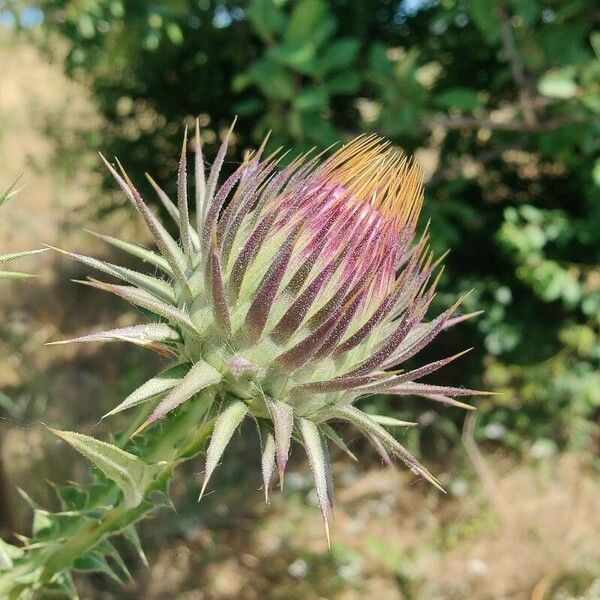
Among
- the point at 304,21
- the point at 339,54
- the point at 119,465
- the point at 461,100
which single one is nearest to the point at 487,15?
the point at 461,100

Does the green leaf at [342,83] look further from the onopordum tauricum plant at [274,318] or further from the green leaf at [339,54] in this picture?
the onopordum tauricum plant at [274,318]

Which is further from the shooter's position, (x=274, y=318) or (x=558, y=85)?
(x=558, y=85)

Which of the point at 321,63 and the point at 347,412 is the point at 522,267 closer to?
the point at 321,63

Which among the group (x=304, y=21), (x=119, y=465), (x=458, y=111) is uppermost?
(x=304, y=21)

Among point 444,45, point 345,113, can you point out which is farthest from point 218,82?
point 444,45

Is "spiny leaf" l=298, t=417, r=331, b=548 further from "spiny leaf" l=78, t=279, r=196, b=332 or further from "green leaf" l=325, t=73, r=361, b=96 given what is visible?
"green leaf" l=325, t=73, r=361, b=96

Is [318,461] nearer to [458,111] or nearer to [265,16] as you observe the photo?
[265,16]
